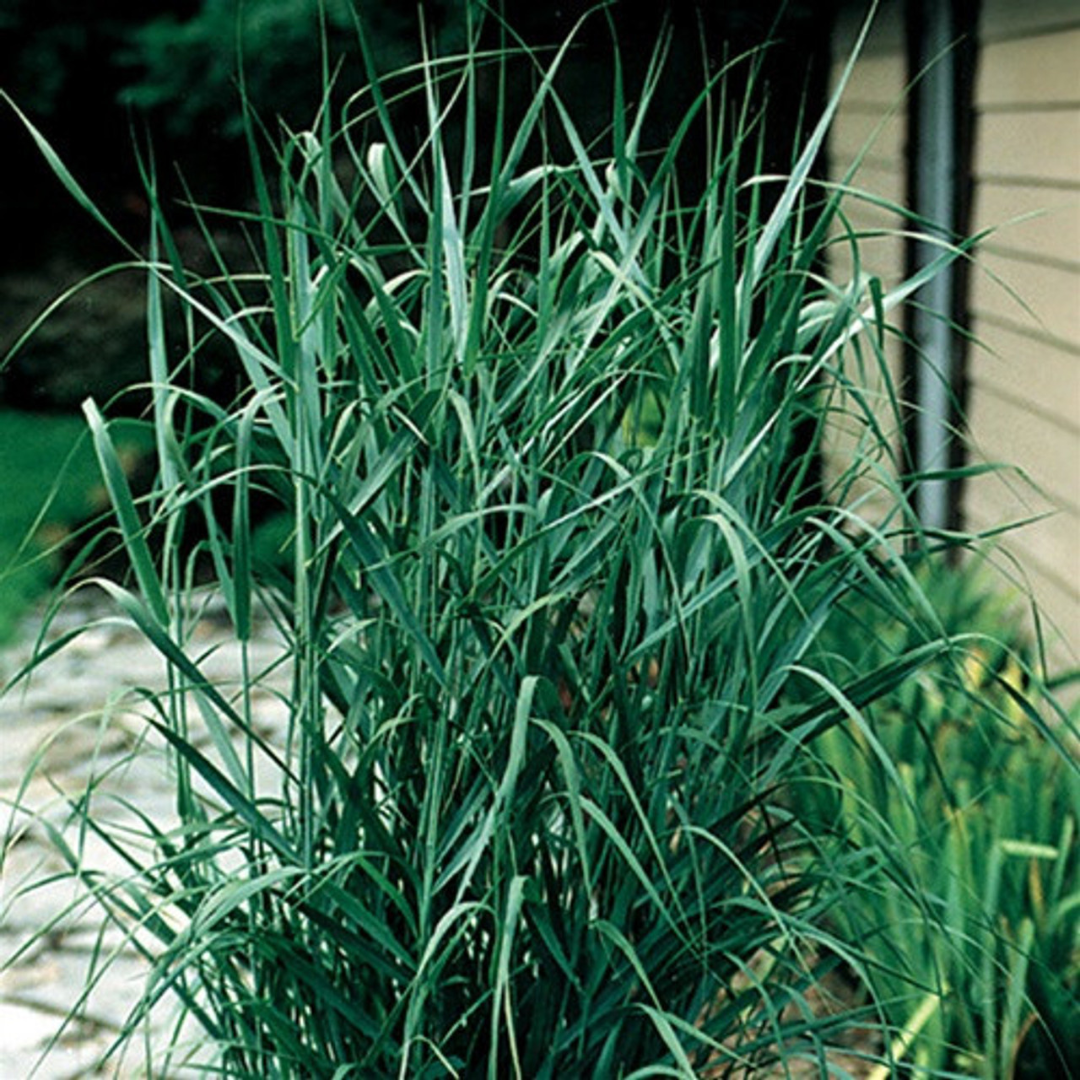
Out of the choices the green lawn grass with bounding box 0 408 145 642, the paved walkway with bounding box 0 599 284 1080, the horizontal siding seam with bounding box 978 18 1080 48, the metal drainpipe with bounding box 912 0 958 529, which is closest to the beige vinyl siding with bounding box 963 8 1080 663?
the horizontal siding seam with bounding box 978 18 1080 48

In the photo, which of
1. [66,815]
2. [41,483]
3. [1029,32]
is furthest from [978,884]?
[41,483]

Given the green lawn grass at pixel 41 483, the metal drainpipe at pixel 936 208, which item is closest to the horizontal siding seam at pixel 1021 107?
the metal drainpipe at pixel 936 208

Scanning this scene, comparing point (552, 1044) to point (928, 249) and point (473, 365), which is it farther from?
point (928, 249)

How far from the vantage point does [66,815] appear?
441cm

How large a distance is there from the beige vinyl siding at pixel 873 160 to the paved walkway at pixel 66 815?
1794 mm

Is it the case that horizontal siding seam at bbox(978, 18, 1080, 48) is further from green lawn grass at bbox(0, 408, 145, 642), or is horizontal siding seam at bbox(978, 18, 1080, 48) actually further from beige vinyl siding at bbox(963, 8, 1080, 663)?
green lawn grass at bbox(0, 408, 145, 642)

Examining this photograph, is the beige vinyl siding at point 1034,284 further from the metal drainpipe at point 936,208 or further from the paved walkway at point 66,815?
the paved walkway at point 66,815

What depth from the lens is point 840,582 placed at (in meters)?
1.83

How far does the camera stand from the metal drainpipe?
15.5ft

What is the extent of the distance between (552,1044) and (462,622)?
1.37 ft

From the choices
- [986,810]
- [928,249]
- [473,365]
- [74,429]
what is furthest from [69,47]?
[473,365]

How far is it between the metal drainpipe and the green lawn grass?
11.2 ft

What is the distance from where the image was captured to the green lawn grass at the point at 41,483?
24.0 ft

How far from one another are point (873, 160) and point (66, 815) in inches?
114
